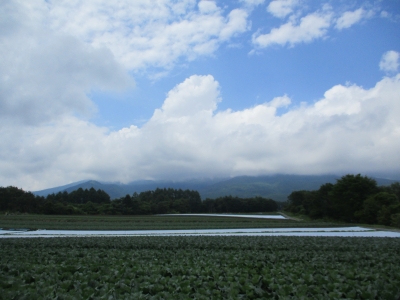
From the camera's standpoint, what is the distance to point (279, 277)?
779cm

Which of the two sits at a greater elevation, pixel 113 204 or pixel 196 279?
pixel 113 204

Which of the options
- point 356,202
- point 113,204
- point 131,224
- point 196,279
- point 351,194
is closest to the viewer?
point 196,279

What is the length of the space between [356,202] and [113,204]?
2189 inches

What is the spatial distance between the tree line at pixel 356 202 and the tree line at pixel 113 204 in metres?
37.0

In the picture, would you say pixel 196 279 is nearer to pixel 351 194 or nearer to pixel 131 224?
pixel 131 224

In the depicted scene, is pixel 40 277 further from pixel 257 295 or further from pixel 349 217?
pixel 349 217

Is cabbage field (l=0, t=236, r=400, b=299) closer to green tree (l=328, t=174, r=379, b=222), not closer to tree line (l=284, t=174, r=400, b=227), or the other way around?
tree line (l=284, t=174, r=400, b=227)

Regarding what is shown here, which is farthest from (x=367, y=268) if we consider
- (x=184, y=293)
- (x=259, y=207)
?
(x=259, y=207)

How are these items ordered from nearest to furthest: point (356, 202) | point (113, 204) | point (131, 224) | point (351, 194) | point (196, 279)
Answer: point (196, 279) → point (131, 224) → point (356, 202) → point (351, 194) → point (113, 204)

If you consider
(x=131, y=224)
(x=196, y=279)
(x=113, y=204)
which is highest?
(x=113, y=204)

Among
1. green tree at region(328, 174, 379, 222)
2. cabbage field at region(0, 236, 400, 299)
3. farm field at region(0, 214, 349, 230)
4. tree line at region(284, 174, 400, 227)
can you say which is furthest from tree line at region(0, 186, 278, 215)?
cabbage field at region(0, 236, 400, 299)

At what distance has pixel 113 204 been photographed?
75.8 metres

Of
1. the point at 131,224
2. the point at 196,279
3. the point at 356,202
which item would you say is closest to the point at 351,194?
the point at 356,202

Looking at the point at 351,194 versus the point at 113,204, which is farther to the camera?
the point at 113,204
